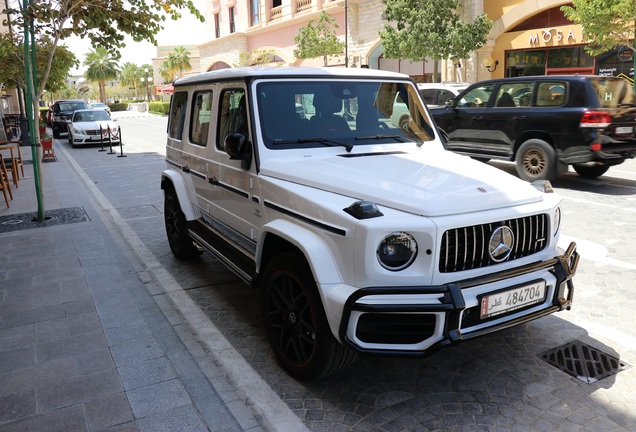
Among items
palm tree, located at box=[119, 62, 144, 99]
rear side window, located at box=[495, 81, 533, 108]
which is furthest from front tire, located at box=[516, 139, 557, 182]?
palm tree, located at box=[119, 62, 144, 99]

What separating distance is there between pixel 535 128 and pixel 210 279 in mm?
7068

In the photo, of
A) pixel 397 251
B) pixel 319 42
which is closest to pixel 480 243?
pixel 397 251

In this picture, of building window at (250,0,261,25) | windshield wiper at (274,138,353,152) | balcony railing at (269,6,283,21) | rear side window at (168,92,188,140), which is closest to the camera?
windshield wiper at (274,138,353,152)

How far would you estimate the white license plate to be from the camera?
3117 mm

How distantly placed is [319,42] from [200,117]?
30.6m

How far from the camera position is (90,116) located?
78.5 feet

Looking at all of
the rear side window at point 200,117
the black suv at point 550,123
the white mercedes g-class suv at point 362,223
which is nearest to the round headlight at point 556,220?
the white mercedes g-class suv at point 362,223

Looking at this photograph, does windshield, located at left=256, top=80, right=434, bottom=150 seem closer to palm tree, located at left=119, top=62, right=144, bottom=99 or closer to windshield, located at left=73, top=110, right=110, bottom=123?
windshield, located at left=73, top=110, right=110, bottom=123

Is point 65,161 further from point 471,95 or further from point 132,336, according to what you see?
point 132,336

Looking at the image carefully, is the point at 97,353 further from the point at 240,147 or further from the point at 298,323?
the point at 240,147

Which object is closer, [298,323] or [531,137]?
[298,323]

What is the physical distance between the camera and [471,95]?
11.6m

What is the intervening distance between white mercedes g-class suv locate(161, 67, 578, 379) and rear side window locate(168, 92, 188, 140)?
2.91 feet

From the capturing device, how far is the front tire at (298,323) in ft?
10.8
